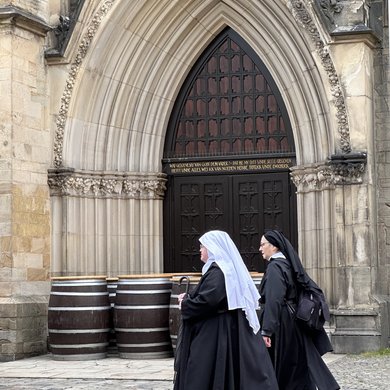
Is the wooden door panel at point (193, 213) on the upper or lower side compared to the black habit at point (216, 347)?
upper

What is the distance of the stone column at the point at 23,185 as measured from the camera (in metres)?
13.7

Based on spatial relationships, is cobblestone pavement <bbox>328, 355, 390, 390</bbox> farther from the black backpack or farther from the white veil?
the white veil

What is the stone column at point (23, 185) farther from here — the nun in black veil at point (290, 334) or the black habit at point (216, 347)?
the black habit at point (216, 347)

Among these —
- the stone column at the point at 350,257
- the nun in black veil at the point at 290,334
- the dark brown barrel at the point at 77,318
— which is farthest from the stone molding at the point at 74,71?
the nun in black veil at the point at 290,334

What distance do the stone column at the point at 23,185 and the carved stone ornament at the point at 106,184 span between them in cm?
22

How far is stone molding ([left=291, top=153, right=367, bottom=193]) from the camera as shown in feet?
44.3

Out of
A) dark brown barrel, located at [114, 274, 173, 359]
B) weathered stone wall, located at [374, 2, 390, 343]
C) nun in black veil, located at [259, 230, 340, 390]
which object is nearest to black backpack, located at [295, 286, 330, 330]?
nun in black veil, located at [259, 230, 340, 390]

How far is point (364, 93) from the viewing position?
13.6m

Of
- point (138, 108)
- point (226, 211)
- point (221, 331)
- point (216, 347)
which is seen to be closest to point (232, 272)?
point (221, 331)

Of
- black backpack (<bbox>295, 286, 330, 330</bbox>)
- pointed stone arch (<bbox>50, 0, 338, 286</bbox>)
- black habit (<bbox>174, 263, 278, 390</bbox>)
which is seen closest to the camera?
black habit (<bbox>174, 263, 278, 390</bbox>)

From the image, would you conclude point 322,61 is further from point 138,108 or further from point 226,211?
point 138,108

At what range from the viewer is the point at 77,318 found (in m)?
13.2

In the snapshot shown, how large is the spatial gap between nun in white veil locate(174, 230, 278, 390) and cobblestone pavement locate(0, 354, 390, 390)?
2.83 m

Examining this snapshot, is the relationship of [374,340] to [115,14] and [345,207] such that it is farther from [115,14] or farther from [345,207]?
[115,14]
